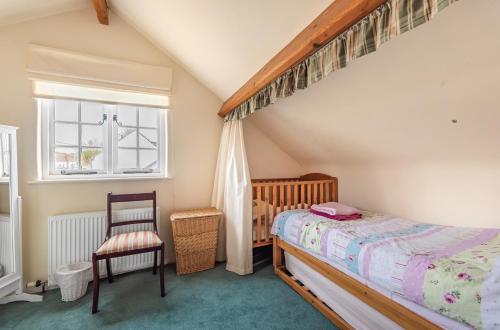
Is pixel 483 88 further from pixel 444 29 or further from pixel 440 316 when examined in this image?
pixel 440 316

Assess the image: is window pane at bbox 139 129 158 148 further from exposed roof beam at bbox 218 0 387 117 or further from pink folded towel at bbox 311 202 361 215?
pink folded towel at bbox 311 202 361 215

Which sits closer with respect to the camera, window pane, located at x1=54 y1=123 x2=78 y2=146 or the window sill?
the window sill

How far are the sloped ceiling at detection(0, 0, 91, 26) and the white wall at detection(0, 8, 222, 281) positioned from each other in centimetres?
5

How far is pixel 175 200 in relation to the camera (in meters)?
2.82

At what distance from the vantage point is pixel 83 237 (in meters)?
2.31

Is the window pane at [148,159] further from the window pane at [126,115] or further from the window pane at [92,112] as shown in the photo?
the window pane at [92,112]

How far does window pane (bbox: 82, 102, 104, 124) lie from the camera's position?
99.7 inches

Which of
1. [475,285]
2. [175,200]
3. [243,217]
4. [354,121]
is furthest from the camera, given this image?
[175,200]

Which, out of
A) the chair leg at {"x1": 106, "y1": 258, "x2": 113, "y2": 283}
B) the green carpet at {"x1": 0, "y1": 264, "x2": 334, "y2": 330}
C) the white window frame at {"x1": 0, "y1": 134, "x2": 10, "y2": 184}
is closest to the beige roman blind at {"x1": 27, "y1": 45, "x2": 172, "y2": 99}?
the white window frame at {"x1": 0, "y1": 134, "x2": 10, "y2": 184}

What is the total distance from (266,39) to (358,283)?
1.77 metres

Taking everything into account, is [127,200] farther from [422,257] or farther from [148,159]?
[422,257]

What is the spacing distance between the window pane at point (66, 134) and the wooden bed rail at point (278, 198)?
2.04 meters

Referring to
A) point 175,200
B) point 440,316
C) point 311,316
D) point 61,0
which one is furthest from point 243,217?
point 61,0

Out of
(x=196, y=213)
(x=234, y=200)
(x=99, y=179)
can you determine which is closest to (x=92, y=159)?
(x=99, y=179)
